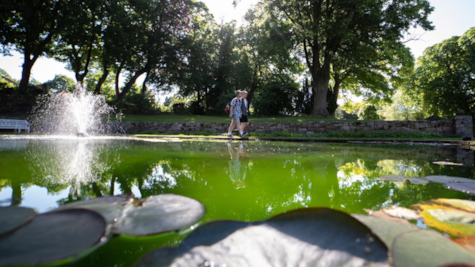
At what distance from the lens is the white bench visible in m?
11.0

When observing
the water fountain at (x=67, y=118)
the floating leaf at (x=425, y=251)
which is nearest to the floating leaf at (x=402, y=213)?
the floating leaf at (x=425, y=251)

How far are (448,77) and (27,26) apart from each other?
3662 cm

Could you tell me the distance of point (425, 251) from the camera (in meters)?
0.76

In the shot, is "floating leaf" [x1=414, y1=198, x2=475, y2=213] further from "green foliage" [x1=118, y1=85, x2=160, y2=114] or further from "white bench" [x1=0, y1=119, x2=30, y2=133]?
"green foliage" [x1=118, y1=85, x2=160, y2=114]

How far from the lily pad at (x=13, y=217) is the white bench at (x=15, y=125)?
13972 millimetres

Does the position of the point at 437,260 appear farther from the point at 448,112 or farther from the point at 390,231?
the point at 448,112

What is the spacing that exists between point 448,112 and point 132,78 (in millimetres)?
31998

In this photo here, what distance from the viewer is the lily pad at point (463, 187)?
164 centimetres

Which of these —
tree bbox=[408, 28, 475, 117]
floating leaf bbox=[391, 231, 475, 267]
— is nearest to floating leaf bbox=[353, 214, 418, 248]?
floating leaf bbox=[391, 231, 475, 267]

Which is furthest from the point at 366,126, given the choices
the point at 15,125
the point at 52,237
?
the point at 15,125

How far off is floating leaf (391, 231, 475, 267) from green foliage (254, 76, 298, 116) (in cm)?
1979

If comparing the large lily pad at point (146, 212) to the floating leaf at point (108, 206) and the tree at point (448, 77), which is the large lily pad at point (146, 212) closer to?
the floating leaf at point (108, 206)

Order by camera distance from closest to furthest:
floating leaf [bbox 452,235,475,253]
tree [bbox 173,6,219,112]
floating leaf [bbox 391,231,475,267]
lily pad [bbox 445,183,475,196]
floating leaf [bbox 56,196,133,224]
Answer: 1. floating leaf [bbox 391,231,475,267]
2. floating leaf [bbox 452,235,475,253]
3. floating leaf [bbox 56,196,133,224]
4. lily pad [bbox 445,183,475,196]
5. tree [bbox 173,6,219,112]

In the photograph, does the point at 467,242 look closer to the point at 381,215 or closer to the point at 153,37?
the point at 381,215
